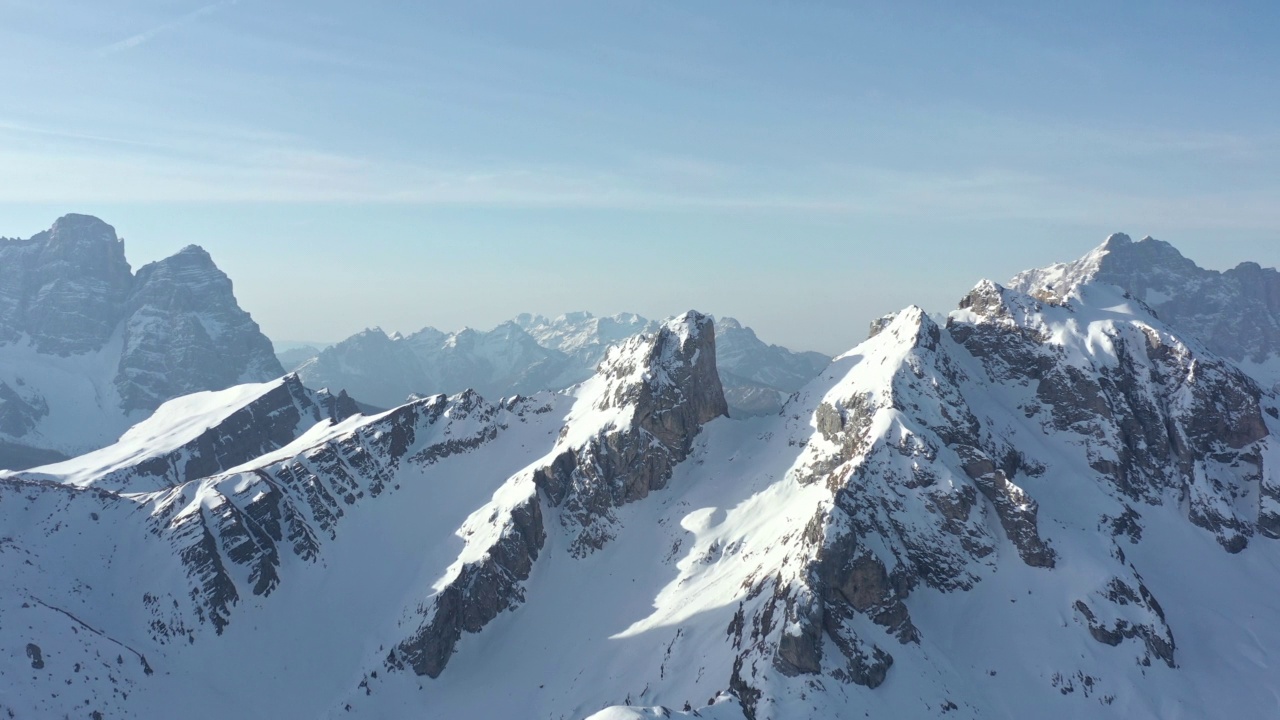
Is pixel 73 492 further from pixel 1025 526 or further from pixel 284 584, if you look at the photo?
pixel 1025 526

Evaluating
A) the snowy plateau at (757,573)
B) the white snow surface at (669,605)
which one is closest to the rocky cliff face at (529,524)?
the snowy plateau at (757,573)

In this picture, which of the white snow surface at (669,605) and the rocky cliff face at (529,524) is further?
the rocky cliff face at (529,524)

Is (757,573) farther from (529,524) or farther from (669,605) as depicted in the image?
(529,524)

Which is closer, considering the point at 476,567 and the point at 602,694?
the point at 602,694

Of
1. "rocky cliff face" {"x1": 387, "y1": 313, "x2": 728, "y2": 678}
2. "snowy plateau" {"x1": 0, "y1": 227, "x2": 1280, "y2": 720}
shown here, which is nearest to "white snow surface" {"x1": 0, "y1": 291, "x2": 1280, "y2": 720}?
"snowy plateau" {"x1": 0, "y1": 227, "x2": 1280, "y2": 720}

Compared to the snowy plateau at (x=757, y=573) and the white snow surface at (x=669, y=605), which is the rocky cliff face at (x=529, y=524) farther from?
the white snow surface at (x=669, y=605)

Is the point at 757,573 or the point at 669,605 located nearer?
the point at 757,573

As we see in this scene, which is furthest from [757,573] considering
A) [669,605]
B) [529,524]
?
[529,524]

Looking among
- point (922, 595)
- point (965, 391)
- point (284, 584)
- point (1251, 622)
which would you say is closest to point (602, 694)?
point (922, 595)
